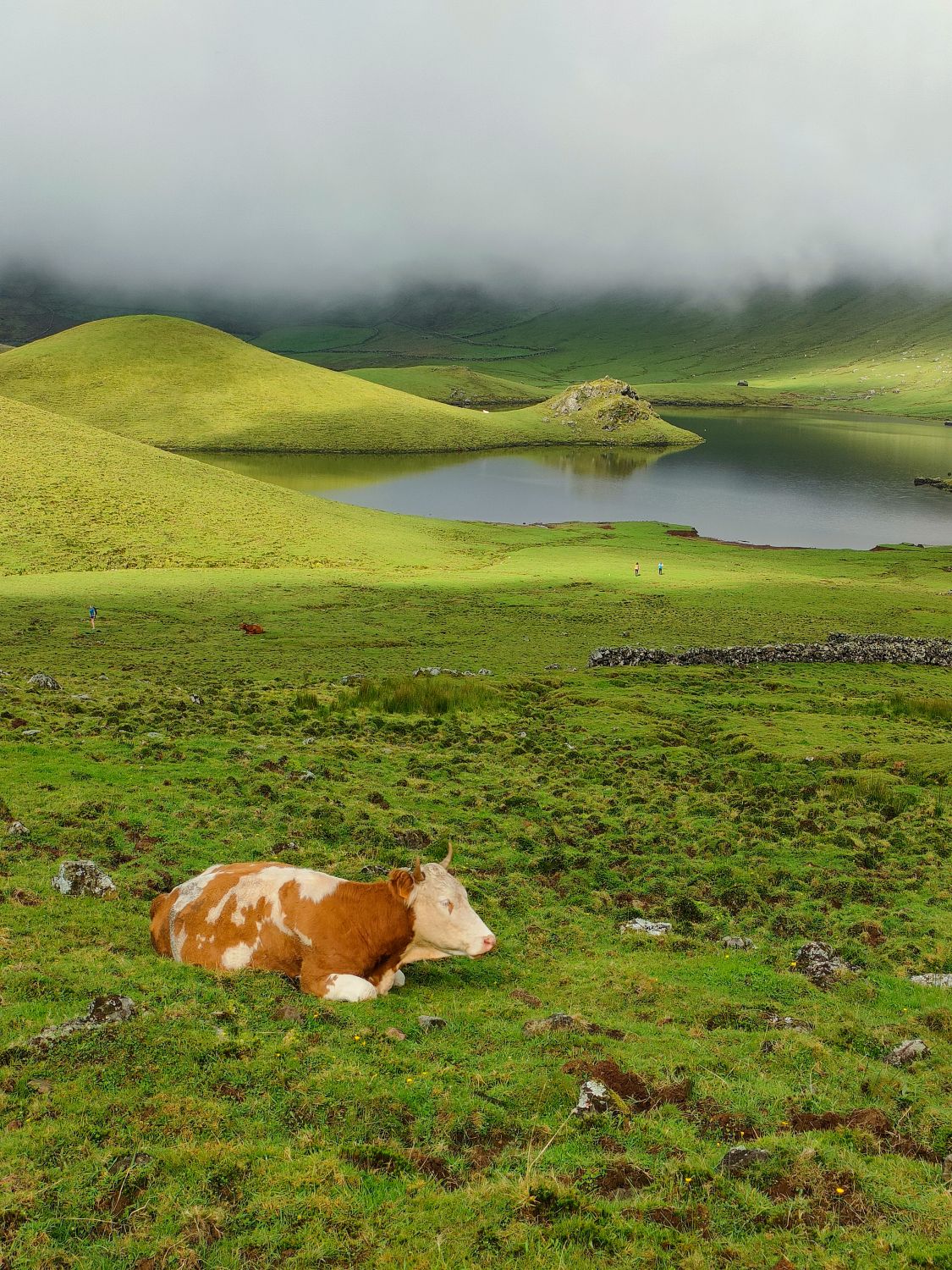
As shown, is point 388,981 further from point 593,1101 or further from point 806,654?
point 806,654

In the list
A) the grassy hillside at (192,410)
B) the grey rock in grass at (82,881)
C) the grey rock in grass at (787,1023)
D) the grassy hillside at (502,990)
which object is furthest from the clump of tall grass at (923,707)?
the grassy hillside at (192,410)

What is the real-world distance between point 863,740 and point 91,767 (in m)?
22.4

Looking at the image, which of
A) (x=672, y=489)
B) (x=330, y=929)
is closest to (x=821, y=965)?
(x=330, y=929)

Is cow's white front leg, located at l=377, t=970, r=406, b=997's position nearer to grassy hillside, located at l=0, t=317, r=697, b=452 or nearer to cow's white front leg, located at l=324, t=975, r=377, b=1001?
cow's white front leg, located at l=324, t=975, r=377, b=1001

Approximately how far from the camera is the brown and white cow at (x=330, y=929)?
1036cm

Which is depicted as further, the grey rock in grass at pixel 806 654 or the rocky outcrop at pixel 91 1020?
the grey rock in grass at pixel 806 654

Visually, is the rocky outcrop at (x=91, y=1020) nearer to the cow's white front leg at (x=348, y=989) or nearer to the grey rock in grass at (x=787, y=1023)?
the cow's white front leg at (x=348, y=989)

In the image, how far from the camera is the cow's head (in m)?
10.3

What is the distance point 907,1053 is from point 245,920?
8.61 metres

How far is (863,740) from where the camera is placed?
82.8 feet

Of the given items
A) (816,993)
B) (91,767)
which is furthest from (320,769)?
(816,993)

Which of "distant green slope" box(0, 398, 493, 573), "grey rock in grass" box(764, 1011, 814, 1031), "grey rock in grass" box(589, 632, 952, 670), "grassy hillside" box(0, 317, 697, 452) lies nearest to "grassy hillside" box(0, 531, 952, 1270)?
"grey rock in grass" box(764, 1011, 814, 1031)

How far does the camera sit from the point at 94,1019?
333 inches

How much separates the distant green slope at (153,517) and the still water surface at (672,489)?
26548 mm
